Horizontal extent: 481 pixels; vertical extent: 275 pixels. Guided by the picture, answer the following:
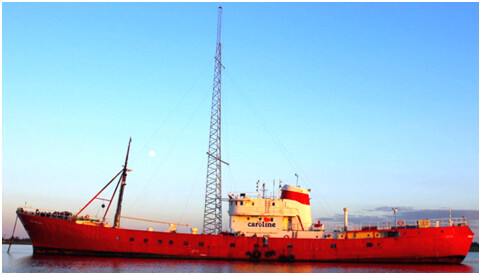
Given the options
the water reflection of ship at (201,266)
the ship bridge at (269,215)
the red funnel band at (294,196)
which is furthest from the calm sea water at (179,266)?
the red funnel band at (294,196)

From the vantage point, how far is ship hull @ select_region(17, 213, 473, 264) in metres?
37.7

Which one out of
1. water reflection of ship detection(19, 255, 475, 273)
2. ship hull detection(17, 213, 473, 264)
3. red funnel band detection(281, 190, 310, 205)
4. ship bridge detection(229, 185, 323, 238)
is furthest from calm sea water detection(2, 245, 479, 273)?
red funnel band detection(281, 190, 310, 205)

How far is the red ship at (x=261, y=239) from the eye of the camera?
37.4 meters

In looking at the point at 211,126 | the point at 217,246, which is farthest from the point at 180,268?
the point at 211,126

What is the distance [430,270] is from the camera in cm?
3316

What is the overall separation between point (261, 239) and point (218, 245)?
3998 millimetres

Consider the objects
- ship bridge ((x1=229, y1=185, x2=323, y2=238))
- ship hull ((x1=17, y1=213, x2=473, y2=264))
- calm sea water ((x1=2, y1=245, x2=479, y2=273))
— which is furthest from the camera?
ship bridge ((x1=229, y1=185, x2=323, y2=238))

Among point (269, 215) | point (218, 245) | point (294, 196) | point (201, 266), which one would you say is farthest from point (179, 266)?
point (294, 196)

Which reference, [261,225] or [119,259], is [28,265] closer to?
[119,259]

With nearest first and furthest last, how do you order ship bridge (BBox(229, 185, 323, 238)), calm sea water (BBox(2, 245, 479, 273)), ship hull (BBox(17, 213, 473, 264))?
calm sea water (BBox(2, 245, 479, 273)) → ship hull (BBox(17, 213, 473, 264)) → ship bridge (BBox(229, 185, 323, 238))

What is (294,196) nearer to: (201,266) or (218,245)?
(218,245)

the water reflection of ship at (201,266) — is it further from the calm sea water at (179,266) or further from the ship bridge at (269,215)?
the ship bridge at (269,215)

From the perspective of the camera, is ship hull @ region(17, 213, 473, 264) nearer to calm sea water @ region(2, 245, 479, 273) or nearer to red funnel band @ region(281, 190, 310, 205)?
calm sea water @ region(2, 245, 479, 273)

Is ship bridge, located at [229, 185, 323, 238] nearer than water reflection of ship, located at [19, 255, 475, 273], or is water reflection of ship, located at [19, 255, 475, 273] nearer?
water reflection of ship, located at [19, 255, 475, 273]
